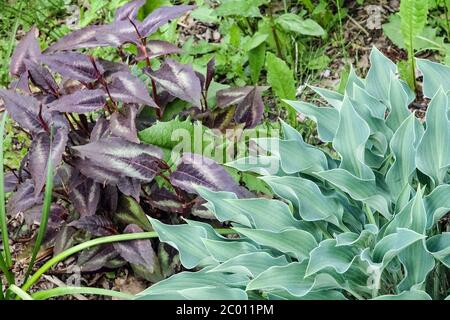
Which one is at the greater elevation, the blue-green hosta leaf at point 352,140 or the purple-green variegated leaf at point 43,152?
the blue-green hosta leaf at point 352,140

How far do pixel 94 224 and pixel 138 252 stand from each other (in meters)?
0.17

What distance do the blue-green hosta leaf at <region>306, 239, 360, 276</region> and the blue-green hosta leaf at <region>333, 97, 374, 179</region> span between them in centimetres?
21

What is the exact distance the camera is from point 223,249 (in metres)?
1.66

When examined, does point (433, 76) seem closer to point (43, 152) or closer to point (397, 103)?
point (397, 103)

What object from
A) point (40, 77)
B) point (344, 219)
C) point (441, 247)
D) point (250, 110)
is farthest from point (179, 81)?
point (441, 247)

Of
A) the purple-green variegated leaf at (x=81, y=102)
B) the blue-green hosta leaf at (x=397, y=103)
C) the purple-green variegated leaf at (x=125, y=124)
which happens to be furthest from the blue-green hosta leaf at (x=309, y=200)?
the purple-green variegated leaf at (x=81, y=102)

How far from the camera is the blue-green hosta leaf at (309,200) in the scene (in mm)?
1657

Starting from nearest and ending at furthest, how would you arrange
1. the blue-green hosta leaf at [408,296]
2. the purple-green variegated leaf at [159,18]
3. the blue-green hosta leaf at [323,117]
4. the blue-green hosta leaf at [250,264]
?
the blue-green hosta leaf at [408,296], the blue-green hosta leaf at [250,264], the blue-green hosta leaf at [323,117], the purple-green variegated leaf at [159,18]

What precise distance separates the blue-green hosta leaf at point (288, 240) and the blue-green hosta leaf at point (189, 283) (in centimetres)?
12

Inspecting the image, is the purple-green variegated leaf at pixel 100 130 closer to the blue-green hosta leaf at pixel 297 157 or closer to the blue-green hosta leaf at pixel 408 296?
the blue-green hosta leaf at pixel 297 157

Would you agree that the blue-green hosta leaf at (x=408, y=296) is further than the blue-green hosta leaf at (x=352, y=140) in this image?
No

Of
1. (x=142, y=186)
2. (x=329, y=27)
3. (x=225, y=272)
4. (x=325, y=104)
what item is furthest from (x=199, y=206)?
(x=329, y=27)
